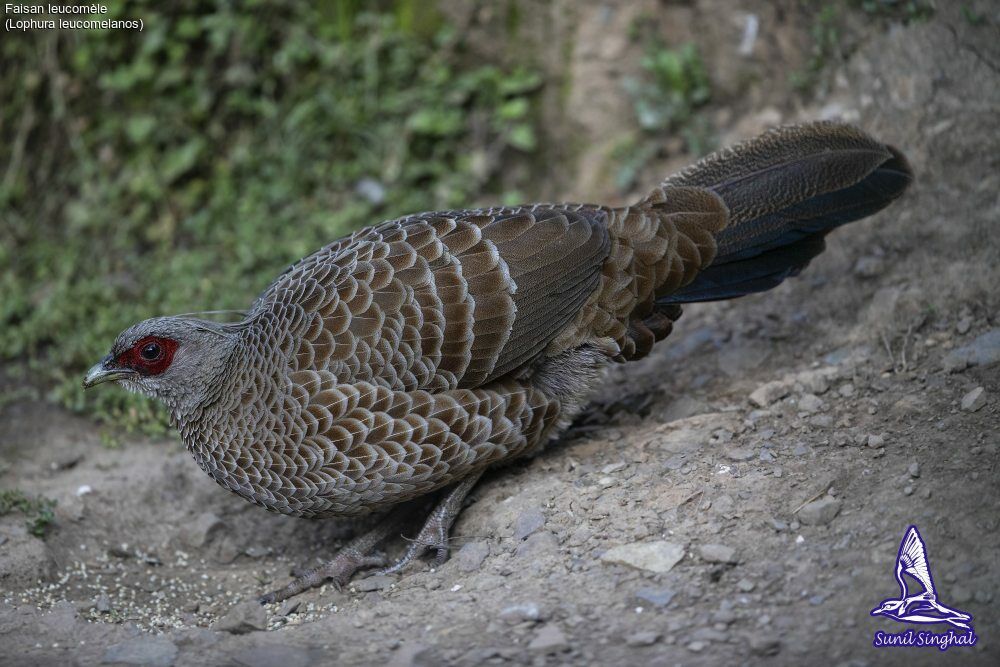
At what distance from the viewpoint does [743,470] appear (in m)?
4.24

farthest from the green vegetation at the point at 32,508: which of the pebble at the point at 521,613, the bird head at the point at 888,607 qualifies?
the bird head at the point at 888,607

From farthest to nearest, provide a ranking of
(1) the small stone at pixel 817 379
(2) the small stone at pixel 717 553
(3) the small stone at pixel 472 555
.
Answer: (1) the small stone at pixel 817 379
(3) the small stone at pixel 472 555
(2) the small stone at pixel 717 553

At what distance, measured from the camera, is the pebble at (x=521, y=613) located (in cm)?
372

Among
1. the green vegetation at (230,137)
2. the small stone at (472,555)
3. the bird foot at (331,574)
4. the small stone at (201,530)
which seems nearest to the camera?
the small stone at (472,555)

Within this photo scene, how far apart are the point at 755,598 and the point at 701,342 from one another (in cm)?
230

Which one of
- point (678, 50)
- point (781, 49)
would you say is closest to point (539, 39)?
point (678, 50)

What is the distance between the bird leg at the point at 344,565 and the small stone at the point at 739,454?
170 centimetres

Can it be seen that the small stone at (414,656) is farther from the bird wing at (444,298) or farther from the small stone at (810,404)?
the small stone at (810,404)

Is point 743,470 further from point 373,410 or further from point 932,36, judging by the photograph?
point 932,36

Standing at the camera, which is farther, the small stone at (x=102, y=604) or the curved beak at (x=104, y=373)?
the curved beak at (x=104, y=373)

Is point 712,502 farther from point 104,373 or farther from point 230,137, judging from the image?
point 230,137

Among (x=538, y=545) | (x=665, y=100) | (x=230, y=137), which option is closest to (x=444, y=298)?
(x=538, y=545)

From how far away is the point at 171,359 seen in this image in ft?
15.6

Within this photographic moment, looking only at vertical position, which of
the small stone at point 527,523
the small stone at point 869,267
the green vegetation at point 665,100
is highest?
the green vegetation at point 665,100
